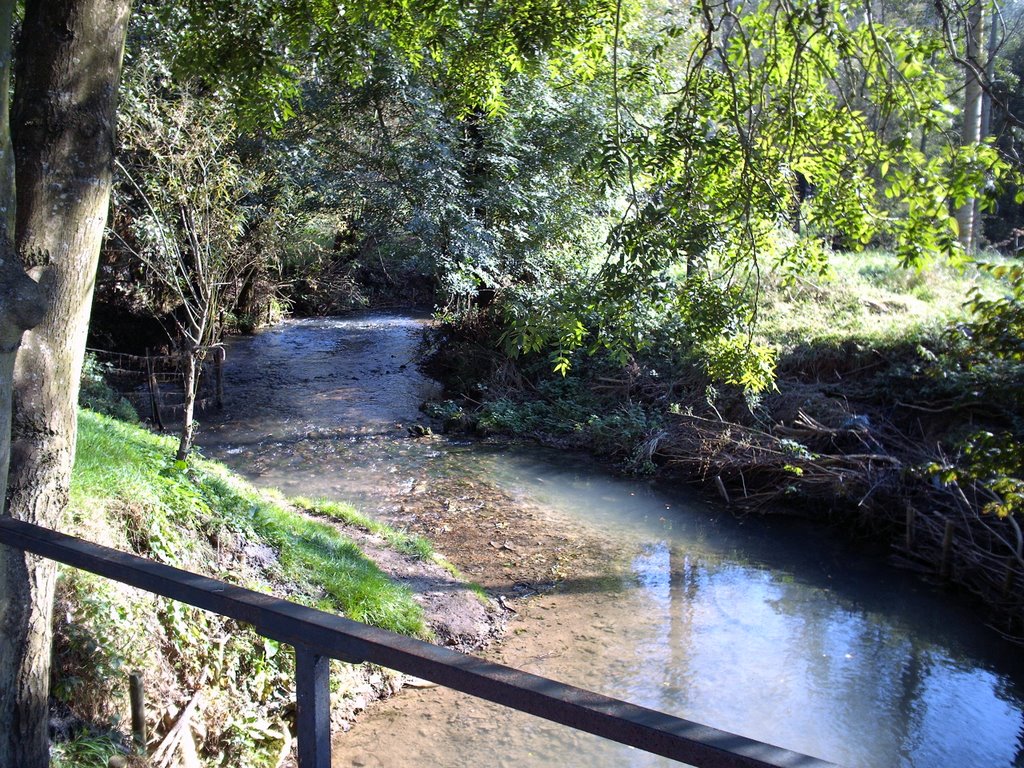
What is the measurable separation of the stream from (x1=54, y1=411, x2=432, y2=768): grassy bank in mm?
762

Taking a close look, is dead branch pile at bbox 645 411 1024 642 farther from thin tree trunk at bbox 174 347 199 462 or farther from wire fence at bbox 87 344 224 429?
wire fence at bbox 87 344 224 429

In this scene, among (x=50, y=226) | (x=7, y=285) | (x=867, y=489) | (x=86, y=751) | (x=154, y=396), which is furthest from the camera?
(x=154, y=396)

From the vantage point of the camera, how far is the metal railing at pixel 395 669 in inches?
60.2

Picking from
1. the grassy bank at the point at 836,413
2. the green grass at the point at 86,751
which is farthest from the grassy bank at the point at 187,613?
the grassy bank at the point at 836,413

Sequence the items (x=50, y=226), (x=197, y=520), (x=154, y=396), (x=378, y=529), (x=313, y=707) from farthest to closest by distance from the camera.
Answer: (x=154, y=396), (x=378, y=529), (x=197, y=520), (x=50, y=226), (x=313, y=707)

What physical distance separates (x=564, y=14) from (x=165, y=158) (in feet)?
19.4

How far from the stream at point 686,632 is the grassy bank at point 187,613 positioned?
30.0 inches

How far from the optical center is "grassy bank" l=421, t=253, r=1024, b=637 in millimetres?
10414

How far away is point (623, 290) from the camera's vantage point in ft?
18.7

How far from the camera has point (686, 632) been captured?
8875 millimetres

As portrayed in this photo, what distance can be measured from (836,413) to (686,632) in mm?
5717

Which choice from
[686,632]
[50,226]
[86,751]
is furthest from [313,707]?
[686,632]

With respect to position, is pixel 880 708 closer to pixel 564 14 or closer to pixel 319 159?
pixel 564 14

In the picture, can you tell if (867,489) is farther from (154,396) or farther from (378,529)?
(154,396)
